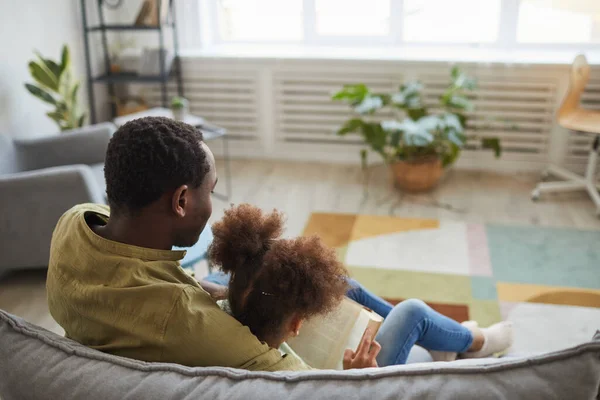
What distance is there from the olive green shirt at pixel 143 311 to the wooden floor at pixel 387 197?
215cm

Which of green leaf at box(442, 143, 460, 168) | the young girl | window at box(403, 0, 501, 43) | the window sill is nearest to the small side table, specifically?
the window sill

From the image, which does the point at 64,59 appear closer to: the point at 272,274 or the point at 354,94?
the point at 354,94

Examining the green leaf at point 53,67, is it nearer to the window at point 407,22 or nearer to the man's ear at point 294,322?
the window at point 407,22

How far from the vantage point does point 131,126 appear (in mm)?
1154

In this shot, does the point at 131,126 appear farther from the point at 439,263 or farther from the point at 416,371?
the point at 439,263

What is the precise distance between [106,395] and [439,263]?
2.22m

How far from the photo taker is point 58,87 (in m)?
3.45

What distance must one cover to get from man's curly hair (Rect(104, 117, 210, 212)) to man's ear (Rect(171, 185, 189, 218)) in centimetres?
1

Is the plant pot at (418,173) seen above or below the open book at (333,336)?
below

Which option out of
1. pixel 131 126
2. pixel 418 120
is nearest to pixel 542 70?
pixel 418 120

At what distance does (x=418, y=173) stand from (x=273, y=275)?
106 inches

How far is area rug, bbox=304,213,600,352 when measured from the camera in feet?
8.22

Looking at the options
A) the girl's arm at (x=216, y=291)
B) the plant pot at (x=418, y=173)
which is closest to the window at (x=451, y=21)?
the plant pot at (x=418, y=173)

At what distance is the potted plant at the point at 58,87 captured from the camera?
11.1 ft
